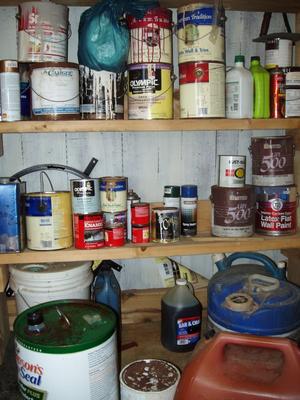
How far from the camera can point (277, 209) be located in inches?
48.8

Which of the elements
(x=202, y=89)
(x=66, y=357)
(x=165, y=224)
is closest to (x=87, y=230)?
(x=165, y=224)

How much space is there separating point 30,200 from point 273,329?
73 centimetres

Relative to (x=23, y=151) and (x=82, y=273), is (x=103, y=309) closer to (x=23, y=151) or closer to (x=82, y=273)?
(x=82, y=273)

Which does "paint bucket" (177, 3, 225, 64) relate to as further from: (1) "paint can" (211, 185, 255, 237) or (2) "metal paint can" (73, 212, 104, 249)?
(2) "metal paint can" (73, 212, 104, 249)

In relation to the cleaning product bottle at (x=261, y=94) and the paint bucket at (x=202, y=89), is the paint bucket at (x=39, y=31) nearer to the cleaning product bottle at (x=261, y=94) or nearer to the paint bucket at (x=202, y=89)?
the paint bucket at (x=202, y=89)

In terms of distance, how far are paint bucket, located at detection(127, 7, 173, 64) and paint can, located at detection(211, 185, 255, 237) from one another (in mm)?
420

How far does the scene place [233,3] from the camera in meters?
1.26

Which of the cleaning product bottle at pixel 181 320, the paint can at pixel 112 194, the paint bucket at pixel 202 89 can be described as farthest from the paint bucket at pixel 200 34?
the cleaning product bottle at pixel 181 320

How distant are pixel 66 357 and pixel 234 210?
0.63 meters

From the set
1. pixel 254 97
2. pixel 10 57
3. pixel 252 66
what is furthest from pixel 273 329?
pixel 10 57

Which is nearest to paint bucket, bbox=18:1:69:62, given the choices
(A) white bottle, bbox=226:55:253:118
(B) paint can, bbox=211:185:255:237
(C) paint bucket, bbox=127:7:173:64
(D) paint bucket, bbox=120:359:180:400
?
(C) paint bucket, bbox=127:7:173:64

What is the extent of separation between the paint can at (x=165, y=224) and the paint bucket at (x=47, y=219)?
0.26m

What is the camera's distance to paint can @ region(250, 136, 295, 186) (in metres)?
1.24

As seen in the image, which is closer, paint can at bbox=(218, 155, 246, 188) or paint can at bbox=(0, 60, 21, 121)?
paint can at bbox=(0, 60, 21, 121)
